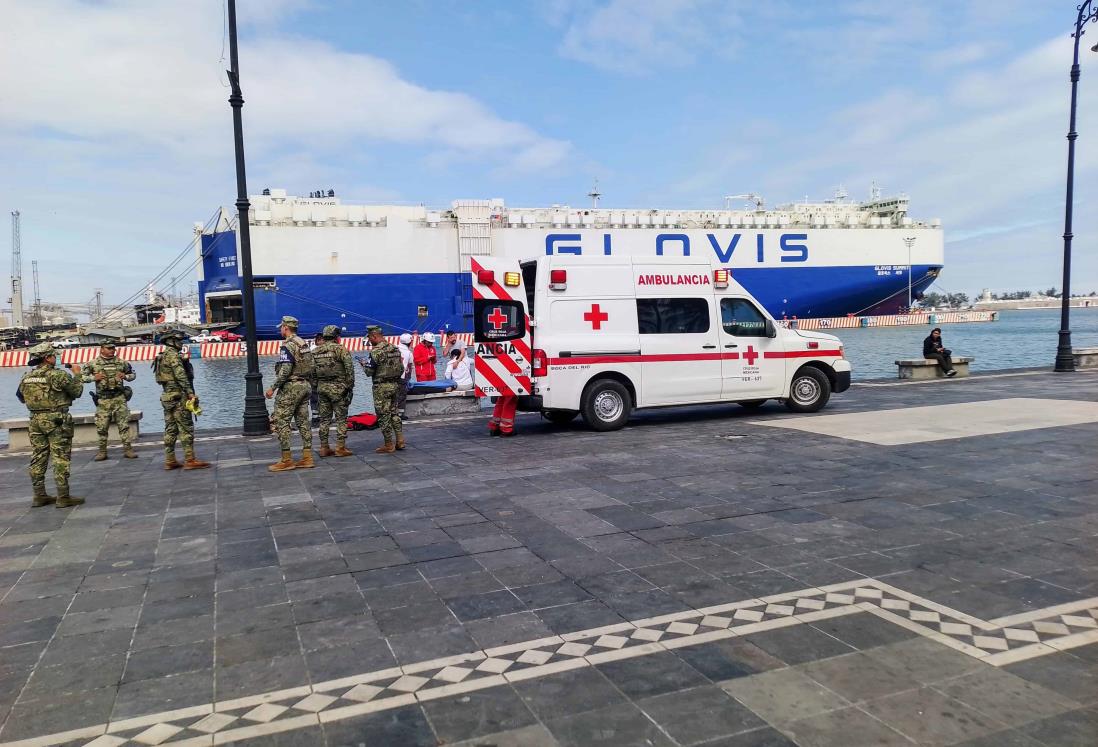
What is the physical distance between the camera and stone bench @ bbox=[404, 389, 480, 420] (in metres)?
14.3

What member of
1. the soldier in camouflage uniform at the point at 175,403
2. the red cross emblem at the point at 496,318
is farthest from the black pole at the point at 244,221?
the red cross emblem at the point at 496,318

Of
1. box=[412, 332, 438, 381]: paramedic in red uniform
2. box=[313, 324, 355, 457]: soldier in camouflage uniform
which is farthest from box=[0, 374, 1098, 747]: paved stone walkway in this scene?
box=[412, 332, 438, 381]: paramedic in red uniform

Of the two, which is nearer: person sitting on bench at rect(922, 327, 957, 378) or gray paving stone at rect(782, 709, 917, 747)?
gray paving stone at rect(782, 709, 917, 747)

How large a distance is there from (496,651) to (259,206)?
5539 cm

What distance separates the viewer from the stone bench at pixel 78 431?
1140 centimetres

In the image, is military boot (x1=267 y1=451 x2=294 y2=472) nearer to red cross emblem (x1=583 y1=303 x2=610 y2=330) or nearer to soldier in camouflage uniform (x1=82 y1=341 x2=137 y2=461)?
soldier in camouflage uniform (x1=82 y1=341 x2=137 y2=461)

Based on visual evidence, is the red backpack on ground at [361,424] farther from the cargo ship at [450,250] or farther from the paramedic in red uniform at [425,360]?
the cargo ship at [450,250]

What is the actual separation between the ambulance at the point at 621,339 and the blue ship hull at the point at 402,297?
139 ft

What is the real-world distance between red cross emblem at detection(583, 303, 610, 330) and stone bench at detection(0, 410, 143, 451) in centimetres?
743

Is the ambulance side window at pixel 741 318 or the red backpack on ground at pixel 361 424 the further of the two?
the red backpack on ground at pixel 361 424

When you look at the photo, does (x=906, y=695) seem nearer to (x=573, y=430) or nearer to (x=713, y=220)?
(x=573, y=430)

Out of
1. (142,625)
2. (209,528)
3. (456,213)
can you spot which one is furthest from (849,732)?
(456,213)

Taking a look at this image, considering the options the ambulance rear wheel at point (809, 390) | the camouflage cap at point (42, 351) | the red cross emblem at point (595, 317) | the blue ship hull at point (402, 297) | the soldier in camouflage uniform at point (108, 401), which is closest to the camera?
the camouflage cap at point (42, 351)

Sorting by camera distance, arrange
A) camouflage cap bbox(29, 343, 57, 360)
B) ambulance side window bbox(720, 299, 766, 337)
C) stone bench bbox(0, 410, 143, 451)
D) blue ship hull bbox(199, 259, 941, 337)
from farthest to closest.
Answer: blue ship hull bbox(199, 259, 941, 337) < ambulance side window bbox(720, 299, 766, 337) < stone bench bbox(0, 410, 143, 451) < camouflage cap bbox(29, 343, 57, 360)
